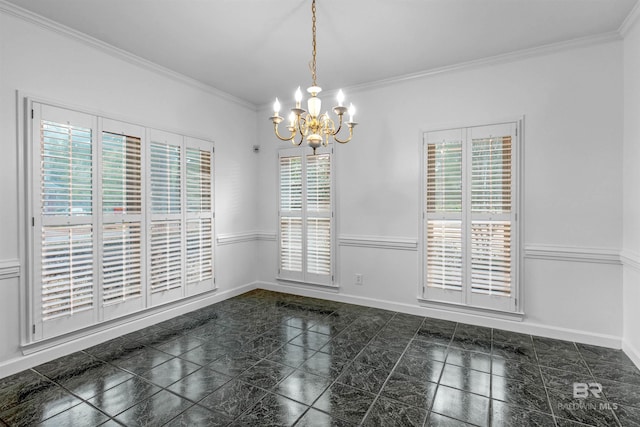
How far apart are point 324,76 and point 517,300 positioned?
3.35 metres

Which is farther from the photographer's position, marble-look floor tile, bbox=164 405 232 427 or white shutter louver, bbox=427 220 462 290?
white shutter louver, bbox=427 220 462 290

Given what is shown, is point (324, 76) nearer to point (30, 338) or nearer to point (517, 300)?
point (517, 300)

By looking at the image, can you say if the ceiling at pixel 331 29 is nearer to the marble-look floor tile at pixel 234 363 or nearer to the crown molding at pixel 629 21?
the crown molding at pixel 629 21

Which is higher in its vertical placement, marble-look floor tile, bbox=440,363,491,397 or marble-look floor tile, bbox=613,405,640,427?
marble-look floor tile, bbox=440,363,491,397

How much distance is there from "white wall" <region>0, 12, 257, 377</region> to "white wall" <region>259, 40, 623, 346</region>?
2.14 m

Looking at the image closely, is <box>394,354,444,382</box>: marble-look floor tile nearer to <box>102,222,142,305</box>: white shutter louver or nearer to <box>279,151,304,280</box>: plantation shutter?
<box>279,151,304,280</box>: plantation shutter

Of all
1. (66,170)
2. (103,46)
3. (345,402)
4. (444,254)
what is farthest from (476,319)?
(103,46)

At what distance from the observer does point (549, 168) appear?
327 centimetres

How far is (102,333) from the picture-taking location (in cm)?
317

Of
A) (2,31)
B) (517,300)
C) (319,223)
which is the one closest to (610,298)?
(517,300)

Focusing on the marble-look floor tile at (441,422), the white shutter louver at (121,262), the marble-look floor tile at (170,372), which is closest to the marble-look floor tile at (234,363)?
the marble-look floor tile at (170,372)

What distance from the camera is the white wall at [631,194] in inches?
107

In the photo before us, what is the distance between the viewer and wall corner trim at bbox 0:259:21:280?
2549 mm

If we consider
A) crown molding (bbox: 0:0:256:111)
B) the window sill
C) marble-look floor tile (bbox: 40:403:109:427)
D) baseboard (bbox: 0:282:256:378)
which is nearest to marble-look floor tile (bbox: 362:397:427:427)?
marble-look floor tile (bbox: 40:403:109:427)
